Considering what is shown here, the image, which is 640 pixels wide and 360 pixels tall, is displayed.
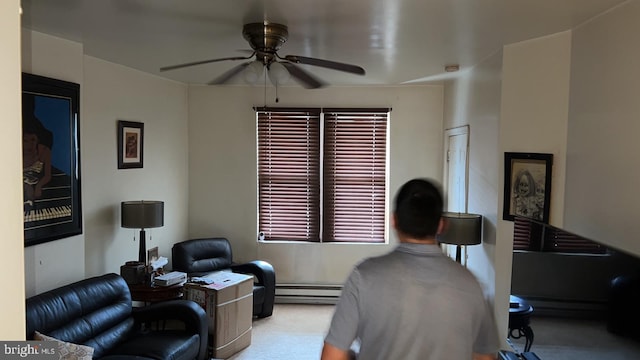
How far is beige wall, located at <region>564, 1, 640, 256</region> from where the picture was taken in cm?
254

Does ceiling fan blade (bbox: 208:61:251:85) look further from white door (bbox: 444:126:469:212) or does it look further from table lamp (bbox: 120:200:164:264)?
white door (bbox: 444:126:469:212)

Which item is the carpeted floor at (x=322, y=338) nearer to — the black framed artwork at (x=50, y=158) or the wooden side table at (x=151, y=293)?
the wooden side table at (x=151, y=293)

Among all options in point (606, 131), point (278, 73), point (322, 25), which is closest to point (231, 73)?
point (278, 73)

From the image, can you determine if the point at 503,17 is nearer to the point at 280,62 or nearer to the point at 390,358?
the point at 280,62

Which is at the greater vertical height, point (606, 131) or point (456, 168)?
point (606, 131)

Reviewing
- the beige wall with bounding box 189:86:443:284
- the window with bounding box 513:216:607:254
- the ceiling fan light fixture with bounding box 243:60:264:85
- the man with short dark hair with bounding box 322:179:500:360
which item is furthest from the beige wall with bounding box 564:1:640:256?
the beige wall with bounding box 189:86:443:284

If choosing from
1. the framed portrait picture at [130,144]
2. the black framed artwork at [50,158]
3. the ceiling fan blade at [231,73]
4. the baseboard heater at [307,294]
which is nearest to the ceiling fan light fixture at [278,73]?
the ceiling fan blade at [231,73]

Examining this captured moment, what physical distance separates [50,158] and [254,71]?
66.5 inches

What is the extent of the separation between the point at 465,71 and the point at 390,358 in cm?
382

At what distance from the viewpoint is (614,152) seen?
2707 millimetres

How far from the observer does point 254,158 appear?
605 centimetres

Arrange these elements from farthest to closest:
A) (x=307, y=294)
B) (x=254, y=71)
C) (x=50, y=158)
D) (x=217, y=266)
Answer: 1. (x=307, y=294)
2. (x=217, y=266)
3. (x=50, y=158)
4. (x=254, y=71)

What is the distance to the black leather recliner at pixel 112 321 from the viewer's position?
305 centimetres

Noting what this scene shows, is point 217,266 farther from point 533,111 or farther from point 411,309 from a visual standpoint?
point 411,309
